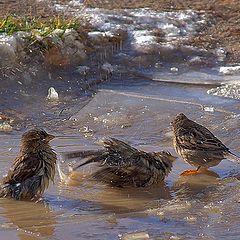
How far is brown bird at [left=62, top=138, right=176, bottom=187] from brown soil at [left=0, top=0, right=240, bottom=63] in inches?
183

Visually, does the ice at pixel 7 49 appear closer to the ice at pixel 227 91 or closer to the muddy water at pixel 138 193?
the muddy water at pixel 138 193

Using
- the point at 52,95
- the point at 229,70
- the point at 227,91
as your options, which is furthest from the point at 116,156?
the point at 229,70

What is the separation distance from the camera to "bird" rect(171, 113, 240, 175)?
8117 mm

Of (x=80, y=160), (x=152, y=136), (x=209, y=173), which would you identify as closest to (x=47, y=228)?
(x=80, y=160)

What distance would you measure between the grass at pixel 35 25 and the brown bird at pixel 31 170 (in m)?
3.82

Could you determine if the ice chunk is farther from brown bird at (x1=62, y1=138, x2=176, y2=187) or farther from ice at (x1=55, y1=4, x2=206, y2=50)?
brown bird at (x1=62, y1=138, x2=176, y2=187)

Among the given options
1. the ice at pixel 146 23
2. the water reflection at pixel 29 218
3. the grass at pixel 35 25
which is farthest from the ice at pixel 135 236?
the ice at pixel 146 23

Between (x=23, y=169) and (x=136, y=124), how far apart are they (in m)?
2.48

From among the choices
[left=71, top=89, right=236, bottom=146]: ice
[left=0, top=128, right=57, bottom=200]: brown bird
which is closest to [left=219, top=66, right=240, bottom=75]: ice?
[left=71, top=89, right=236, bottom=146]: ice

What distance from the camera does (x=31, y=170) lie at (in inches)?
289

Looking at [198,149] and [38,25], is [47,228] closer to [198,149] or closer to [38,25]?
[198,149]

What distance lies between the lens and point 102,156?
7672 mm

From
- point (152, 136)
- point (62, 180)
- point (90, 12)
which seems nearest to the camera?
point (62, 180)

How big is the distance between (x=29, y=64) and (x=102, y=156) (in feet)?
12.1
